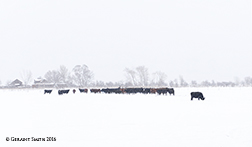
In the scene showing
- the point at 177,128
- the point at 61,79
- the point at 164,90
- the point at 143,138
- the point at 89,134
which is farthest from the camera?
the point at 61,79

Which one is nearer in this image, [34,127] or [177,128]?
[177,128]

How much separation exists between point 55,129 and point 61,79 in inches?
3818

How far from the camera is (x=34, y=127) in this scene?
893cm

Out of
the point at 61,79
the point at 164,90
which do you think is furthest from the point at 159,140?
the point at 61,79

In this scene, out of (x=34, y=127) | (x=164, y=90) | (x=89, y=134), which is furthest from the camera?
(x=164, y=90)

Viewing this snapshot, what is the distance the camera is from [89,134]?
758 cm

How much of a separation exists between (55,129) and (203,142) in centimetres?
490

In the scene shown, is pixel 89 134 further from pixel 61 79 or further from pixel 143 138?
pixel 61 79

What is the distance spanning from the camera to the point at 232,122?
29.5 ft

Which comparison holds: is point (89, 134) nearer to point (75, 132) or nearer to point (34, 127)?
point (75, 132)

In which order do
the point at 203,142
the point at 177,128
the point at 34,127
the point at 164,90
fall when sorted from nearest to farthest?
the point at 203,142 < the point at 177,128 < the point at 34,127 < the point at 164,90

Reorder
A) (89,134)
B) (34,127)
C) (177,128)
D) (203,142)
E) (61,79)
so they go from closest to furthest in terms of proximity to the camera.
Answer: (203,142), (89,134), (177,128), (34,127), (61,79)

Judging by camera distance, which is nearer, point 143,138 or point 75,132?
point 143,138

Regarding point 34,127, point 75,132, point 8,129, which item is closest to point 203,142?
point 75,132
